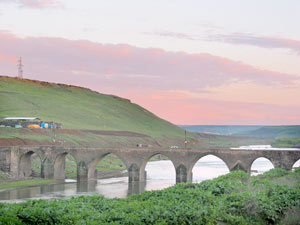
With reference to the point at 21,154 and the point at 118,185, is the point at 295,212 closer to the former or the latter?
the point at 118,185

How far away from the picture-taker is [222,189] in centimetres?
3234

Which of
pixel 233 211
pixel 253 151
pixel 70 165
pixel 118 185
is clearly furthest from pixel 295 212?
pixel 70 165

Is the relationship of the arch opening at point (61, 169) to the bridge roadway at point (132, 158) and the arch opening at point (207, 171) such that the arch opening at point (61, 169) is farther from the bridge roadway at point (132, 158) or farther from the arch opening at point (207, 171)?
the arch opening at point (207, 171)

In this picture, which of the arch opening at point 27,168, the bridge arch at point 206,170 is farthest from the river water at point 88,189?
the arch opening at point 27,168

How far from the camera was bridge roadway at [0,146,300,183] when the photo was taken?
7069cm

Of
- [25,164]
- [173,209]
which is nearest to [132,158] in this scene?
[25,164]

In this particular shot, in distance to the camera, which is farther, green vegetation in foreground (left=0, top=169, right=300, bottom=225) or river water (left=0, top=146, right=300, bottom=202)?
river water (left=0, top=146, right=300, bottom=202)

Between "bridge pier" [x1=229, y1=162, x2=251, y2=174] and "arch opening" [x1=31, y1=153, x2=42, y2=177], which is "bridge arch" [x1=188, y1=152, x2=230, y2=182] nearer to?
"bridge pier" [x1=229, y1=162, x2=251, y2=174]

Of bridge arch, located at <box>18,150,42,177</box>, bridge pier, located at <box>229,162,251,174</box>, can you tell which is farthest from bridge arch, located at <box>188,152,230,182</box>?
bridge arch, located at <box>18,150,42,177</box>

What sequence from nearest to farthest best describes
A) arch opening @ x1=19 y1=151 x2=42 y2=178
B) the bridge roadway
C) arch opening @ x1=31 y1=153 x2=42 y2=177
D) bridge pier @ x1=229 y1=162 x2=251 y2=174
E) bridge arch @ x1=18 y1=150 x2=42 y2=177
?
1. the bridge roadway
2. bridge pier @ x1=229 y1=162 x2=251 y2=174
3. bridge arch @ x1=18 y1=150 x2=42 y2=177
4. arch opening @ x1=19 y1=151 x2=42 y2=178
5. arch opening @ x1=31 y1=153 x2=42 y2=177

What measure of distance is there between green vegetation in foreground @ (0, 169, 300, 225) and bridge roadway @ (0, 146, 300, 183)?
131 ft

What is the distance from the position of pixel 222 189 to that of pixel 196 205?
294 inches

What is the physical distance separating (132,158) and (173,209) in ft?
183

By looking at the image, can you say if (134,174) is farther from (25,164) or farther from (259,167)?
(259,167)
